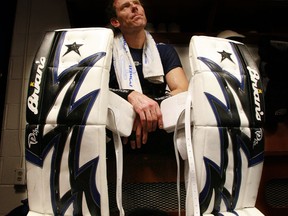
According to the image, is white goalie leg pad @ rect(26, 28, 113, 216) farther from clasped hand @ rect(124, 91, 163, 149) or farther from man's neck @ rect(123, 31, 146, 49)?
man's neck @ rect(123, 31, 146, 49)

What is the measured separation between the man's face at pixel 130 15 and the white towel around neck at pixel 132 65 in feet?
0.22

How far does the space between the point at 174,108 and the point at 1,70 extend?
126 cm

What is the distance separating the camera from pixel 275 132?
116 centimetres

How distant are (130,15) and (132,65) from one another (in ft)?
0.91

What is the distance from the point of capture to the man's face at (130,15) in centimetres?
118

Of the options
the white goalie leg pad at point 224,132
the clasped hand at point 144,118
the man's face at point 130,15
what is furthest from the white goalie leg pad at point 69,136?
the man's face at point 130,15

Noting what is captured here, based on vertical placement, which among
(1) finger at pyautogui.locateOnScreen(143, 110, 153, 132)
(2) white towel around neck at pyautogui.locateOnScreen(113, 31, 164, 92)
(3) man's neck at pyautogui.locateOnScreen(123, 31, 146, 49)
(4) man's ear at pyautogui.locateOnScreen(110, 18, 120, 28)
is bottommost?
(1) finger at pyautogui.locateOnScreen(143, 110, 153, 132)

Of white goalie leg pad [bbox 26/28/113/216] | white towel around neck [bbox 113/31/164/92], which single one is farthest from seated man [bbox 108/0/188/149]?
white goalie leg pad [bbox 26/28/113/216]

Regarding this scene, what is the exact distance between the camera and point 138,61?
1169mm

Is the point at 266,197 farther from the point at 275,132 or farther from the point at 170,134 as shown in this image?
the point at 170,134

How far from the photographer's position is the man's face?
46.5 inches

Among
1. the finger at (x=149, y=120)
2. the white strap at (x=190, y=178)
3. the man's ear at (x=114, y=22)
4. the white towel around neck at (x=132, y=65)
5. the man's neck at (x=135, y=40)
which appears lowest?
the white strap at (x=190, y=178)

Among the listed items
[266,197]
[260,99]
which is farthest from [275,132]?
[260,99]

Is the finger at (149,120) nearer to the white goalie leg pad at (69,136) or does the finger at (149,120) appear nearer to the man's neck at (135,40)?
the white goalie leg pad at (69,136)
